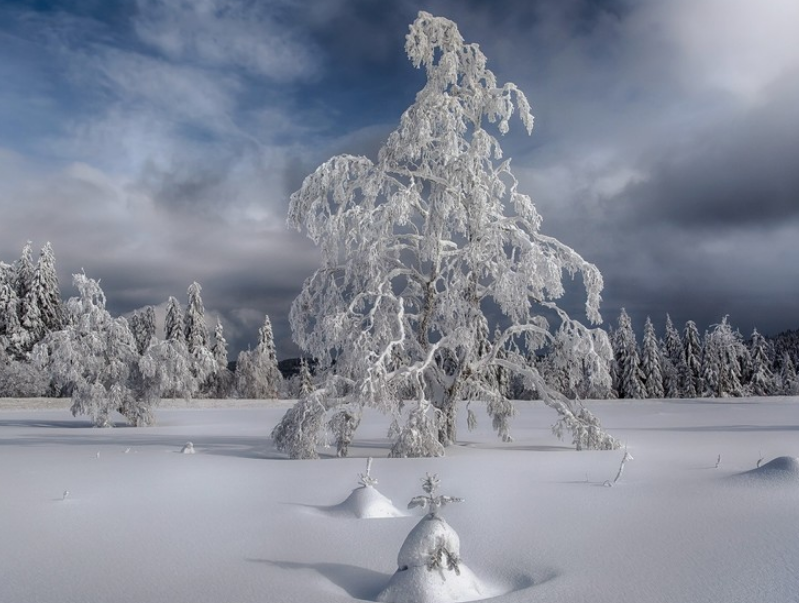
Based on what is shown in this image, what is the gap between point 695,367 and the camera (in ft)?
212

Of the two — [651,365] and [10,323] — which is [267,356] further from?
[651,365]

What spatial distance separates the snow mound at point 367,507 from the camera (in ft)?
21.8

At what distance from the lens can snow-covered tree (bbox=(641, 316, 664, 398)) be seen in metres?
62.6

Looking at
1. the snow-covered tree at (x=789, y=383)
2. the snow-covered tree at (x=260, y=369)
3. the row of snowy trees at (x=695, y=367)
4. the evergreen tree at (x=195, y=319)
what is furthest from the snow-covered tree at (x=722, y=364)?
the evergreen tree at (x=195, y=319)

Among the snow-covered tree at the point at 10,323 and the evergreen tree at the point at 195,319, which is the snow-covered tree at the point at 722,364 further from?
the snow-covered tree at the point at 10,323

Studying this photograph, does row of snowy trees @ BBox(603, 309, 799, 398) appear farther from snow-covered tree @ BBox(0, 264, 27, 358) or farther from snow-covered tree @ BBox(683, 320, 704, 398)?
snow-covered tree @ BBox(0, 264, 27, 358)

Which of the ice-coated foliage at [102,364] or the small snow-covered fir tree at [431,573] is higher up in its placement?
the ice-coated foliage at [102,364]

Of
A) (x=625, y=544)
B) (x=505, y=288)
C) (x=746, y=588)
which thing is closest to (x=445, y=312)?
(x=505, y=288)

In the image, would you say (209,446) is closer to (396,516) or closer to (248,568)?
(396,516)

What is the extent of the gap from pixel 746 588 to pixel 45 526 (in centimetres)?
624

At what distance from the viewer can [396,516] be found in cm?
666

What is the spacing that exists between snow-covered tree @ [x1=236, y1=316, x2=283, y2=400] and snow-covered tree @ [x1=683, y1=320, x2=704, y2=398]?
4292cm

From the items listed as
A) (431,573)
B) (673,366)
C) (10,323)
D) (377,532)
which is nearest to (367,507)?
(377,532)

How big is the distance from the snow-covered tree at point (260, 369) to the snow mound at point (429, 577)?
61.6 meters
